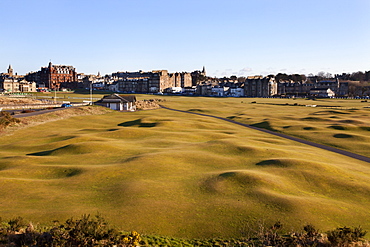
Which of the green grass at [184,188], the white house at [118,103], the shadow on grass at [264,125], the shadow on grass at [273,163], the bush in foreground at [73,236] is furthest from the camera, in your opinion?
the white house at [118,103]

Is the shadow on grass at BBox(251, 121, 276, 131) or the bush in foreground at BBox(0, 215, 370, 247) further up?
the bush in foreground at BBox(0, 215, 370, 247)

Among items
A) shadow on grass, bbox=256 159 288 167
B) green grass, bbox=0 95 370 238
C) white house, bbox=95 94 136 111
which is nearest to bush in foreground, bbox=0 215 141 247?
green grass, bbox=0 95 370 238

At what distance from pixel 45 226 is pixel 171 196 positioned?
815 centimetres

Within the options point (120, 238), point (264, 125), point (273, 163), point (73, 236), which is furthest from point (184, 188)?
point (264, 125)

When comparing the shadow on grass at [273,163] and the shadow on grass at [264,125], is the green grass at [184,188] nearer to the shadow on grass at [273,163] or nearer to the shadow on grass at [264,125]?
the shadow on grass at [273,163]

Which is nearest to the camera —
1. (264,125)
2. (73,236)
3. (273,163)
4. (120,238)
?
(73,236)

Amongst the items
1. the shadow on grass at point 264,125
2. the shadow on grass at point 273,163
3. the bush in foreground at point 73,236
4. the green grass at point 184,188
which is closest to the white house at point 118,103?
the shadow on grass at point 264,125

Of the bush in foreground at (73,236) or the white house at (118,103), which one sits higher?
the white house at (118,103)

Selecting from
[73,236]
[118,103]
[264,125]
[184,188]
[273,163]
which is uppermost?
[118,103]

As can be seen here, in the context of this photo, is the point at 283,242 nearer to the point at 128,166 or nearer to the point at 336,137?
the point at 128,166

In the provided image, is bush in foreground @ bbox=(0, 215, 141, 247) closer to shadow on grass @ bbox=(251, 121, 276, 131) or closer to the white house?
shadow on grass @ bbox=(251, 121, 276, 131)

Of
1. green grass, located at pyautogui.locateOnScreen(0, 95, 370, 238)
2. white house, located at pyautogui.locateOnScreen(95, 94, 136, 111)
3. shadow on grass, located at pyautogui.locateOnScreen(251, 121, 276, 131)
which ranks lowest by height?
shadow on grass, located at pyautogui.locateOnScreen(251, 121, 276, 131)

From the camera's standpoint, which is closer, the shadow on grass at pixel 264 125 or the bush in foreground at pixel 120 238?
the bush in foreground at pixel 120 238

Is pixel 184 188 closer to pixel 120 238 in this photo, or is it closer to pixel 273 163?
pixel 120 238
